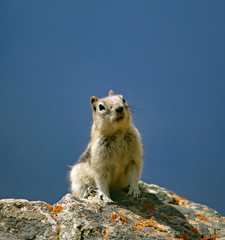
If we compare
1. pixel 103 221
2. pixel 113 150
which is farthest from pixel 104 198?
pixel 103 221

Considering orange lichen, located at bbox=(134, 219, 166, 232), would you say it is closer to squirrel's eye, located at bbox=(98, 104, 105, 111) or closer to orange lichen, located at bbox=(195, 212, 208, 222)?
orange lichen, located at bbox=(195, 212, 208, 222)

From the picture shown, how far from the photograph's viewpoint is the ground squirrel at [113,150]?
24.4ft

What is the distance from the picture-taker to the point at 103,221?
5.41 metres

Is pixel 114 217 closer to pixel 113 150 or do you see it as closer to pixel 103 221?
pixel 103 221

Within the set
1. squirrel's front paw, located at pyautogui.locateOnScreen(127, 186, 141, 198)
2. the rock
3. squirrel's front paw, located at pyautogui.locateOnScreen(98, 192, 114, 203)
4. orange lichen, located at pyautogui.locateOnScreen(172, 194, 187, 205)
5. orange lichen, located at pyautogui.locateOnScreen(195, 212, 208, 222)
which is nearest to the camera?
the rock

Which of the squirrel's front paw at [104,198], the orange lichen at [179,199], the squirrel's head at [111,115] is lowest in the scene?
the squirrel's front paw at [104,198]

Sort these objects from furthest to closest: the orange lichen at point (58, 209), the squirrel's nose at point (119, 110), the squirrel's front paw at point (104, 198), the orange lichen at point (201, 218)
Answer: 1. the squirrel's nose at point (119, 110)
2. the squirrel's front paw at point (104, 198)
3. the orange lichen at point (201, 218)
4. the orange lichen at point (58, 209)

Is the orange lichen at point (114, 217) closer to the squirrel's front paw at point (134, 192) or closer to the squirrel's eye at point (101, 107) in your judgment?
the squirrel's front paw at point (134, 192)

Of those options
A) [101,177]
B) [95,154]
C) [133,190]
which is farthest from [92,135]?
[133,190]

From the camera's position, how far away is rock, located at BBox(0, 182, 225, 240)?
199 inches

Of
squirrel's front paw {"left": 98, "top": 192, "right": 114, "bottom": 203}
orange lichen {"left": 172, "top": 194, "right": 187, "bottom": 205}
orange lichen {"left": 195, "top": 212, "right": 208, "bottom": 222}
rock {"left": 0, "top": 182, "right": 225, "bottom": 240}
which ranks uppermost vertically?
orange lichen {"left": 172, "top": 194, "right": 187, "bottom": 205}

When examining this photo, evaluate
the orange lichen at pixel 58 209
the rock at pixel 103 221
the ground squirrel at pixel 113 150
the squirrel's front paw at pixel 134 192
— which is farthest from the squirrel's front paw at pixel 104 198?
the orange lichen at pixel 58 209

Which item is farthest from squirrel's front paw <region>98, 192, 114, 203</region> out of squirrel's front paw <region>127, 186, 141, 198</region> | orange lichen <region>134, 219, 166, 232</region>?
orange lichen <region>134, 219, 166, 232</region>

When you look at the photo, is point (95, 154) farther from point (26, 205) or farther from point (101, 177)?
point (26, 205)
